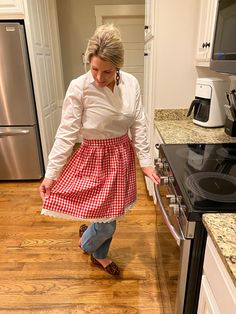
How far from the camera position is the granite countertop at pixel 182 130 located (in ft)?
5.08

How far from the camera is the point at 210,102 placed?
1.76m

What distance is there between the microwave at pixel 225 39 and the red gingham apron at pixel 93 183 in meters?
0.62

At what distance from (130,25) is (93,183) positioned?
10.5 feet

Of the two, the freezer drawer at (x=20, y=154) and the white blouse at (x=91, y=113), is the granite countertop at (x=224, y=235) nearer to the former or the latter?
the white blouse at (x=91, y=113)

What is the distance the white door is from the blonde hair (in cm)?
290

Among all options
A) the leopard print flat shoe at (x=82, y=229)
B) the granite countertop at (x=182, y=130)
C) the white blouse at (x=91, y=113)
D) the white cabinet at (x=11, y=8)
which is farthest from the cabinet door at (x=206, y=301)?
the white cabinet at (x=11, y=8)

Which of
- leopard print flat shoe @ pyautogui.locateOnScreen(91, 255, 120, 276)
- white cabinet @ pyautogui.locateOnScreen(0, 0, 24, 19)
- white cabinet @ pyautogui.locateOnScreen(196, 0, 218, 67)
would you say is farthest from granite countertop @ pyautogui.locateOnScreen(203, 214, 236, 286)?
white cabinet @ pyautogui.locateOnScreen(0, 0, 24, 19)

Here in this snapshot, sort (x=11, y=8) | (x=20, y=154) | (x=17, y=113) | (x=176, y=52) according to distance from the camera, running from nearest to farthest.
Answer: (x=176, y=52), (x=11, y=8), (x=17, y=113), (x=20, y=154)

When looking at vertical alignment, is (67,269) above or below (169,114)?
below

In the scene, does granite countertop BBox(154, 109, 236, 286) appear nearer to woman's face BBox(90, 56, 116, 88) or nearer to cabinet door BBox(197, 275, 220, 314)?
cabinet door BBox(197, 275, 220, 314)

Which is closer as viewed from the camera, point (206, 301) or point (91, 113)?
point (206, 301)

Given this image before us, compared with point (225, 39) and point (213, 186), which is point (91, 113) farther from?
point (225, 39)

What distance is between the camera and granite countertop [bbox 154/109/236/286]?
63cm

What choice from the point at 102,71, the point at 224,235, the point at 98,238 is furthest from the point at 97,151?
the point at 224,235
